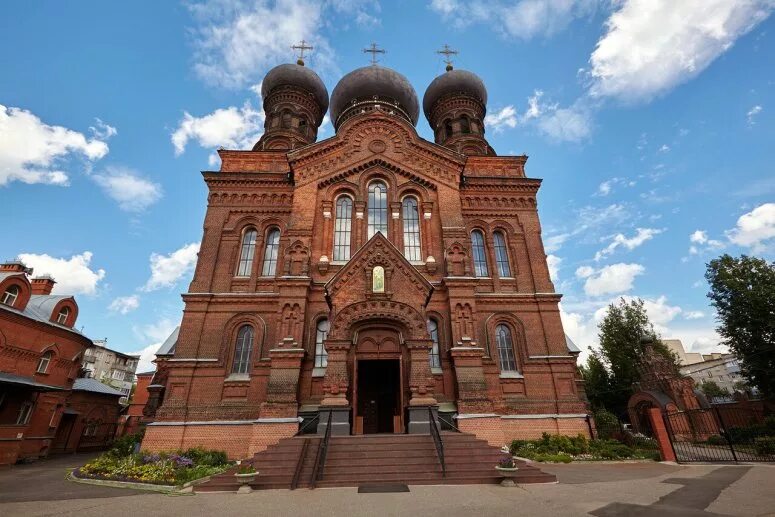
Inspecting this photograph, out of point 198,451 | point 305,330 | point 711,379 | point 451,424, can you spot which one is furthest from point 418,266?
point 711,379

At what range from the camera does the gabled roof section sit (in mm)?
14594

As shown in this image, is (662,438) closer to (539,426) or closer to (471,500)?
(539,426)

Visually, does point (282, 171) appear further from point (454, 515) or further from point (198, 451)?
point (454, 515)

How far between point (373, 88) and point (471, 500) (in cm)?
2323

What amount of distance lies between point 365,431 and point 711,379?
78.3 meters

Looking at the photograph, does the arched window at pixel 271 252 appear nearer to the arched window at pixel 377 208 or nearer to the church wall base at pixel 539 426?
the arched window at pixel 377 208

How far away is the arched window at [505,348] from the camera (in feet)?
55.3

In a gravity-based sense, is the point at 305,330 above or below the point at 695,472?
above

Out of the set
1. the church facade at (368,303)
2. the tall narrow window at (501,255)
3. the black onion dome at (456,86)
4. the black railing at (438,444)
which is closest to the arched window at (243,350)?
the church facade at (368,303)

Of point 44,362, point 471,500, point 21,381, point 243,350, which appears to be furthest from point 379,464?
point 44,362

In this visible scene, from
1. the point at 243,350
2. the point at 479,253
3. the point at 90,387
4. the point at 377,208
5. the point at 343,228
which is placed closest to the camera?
the point at 243,350

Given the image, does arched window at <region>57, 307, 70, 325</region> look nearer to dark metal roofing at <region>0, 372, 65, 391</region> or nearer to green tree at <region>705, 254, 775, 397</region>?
dark metal roofing at <region>0, 372, 65, 391</region>

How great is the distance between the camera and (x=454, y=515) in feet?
21.7

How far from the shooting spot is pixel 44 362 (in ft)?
67.7
